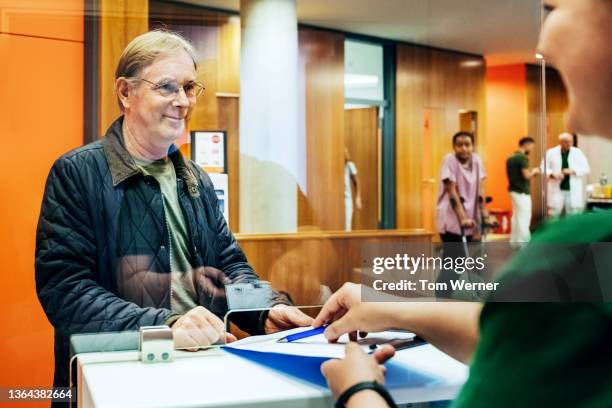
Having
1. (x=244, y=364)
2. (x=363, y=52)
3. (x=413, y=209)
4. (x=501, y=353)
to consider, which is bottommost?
(x=244, y=364)

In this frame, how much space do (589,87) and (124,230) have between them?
899 millimetres

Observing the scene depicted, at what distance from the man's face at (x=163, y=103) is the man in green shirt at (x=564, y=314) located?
0.71 metres

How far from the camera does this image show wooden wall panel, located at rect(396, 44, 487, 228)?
1.67 m

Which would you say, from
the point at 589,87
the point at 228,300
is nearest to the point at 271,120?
the point at 228,300

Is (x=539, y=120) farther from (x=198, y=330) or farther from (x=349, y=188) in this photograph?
(x=198, y=330)

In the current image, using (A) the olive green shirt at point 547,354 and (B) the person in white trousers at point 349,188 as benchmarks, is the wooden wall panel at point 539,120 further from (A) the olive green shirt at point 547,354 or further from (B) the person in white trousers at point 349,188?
(A) the olive green shirt at point 547,354

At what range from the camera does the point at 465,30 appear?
172 centimetres

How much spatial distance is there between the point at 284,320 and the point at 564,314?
920mm

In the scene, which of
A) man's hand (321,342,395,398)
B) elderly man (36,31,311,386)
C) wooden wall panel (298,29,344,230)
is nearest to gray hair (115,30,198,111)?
elderly man (36,31,311,386)

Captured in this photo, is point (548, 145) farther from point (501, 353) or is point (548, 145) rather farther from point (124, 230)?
point (501, 353)

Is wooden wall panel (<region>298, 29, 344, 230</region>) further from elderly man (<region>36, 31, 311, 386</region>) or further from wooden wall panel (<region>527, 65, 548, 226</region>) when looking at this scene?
wooden wall panel (<region>527, 65, 548, 226</region>)

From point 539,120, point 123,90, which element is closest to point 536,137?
point 539,120

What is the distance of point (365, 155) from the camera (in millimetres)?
1671

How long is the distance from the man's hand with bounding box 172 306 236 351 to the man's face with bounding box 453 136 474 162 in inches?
29.7
